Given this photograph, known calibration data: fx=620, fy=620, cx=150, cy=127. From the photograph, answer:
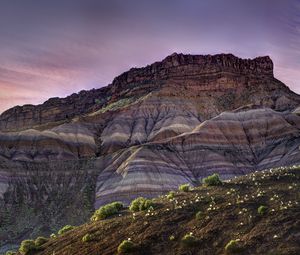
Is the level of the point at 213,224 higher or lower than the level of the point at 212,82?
lower

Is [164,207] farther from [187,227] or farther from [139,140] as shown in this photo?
[139,140]

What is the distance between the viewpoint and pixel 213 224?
83.8 feet

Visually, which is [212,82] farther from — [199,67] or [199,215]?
[199,215]

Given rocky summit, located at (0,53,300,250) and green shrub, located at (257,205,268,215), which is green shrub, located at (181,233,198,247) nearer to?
green shrub, located at (257,205,268,215)

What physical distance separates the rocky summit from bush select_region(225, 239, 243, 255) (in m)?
73.7

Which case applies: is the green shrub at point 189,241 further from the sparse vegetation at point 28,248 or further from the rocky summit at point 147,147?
the rocky summit at point 147,147

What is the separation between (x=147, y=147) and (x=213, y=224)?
89.3 meters

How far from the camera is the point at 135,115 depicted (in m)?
154

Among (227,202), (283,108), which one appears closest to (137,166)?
(283,108)

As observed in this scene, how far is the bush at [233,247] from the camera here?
22.7 meters

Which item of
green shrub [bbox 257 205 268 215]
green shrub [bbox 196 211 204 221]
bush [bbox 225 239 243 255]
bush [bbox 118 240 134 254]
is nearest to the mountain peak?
green shrub [bbox 196 211 204 221]

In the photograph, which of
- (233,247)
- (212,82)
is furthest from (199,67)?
(233,247)

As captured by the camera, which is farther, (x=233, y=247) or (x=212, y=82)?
(x=212, y=82)

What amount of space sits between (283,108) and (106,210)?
125 meters
